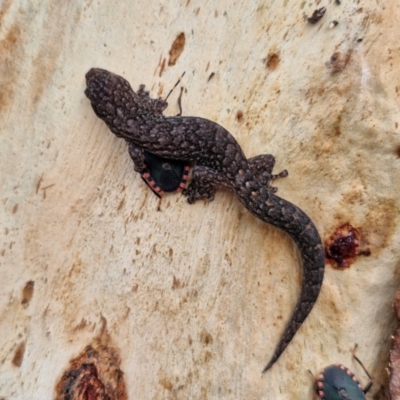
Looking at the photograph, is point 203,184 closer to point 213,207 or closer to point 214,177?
point 214,177

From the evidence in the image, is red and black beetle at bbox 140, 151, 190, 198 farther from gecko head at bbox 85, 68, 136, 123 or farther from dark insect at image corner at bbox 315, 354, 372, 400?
dark insect at image corner at bbox 315, 354, 372, 400

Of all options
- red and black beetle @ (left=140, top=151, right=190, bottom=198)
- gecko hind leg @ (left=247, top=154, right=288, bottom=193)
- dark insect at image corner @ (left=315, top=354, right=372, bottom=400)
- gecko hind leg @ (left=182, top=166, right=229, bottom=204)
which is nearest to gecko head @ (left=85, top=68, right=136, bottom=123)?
red and black beetle @ (left=140, top=151, right=190, bottom=198)

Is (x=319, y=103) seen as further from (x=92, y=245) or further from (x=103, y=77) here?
(x=92, y=245)

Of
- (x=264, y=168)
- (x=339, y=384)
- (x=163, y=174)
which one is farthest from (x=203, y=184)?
(x=339, y=384)

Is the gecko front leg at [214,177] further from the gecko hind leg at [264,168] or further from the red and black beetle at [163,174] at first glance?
the red and black beetle at [163,174]

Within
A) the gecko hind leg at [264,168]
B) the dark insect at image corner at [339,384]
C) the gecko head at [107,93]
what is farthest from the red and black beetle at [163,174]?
the dark insect at image corner at [339,384]

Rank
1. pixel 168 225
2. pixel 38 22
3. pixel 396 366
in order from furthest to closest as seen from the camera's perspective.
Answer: pixel 168 225, pixel 396 366, pixel 38 22

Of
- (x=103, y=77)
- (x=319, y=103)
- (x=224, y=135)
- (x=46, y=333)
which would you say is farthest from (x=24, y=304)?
(x=319, y=103)
